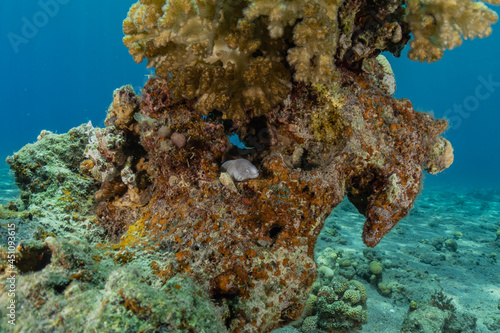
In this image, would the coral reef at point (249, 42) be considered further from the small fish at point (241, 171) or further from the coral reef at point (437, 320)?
the coral reef at point (437, 320)

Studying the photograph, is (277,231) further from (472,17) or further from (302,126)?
(472,17)

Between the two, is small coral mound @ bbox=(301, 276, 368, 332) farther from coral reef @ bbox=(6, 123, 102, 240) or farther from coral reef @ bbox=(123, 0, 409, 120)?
coral reef @ bbox=(123, 0, 409, 120)

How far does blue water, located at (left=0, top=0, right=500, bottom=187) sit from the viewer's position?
122 metres

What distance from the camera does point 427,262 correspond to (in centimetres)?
862

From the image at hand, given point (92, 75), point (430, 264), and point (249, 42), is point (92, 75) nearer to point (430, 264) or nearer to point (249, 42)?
point (430, 264)

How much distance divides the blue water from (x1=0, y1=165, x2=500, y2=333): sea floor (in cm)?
12995

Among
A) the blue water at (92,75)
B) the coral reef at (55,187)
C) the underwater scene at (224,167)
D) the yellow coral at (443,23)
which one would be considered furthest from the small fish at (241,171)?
the blue water at (92,75)

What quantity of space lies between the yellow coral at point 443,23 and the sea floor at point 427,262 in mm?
4681

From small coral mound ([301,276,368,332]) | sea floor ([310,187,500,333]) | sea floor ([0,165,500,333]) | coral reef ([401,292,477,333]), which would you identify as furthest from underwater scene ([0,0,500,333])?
sea floor ([310,187,500,333])

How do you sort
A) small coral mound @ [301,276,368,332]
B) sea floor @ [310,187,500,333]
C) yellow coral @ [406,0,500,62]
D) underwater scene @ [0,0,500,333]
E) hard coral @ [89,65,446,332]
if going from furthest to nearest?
sea floor @ [310,187,500,333]
small coral mound @ [301,276,368,332]
yellow coral @ [406,0,500,62]
hard coral @ [89,65,446,332]
underwater scene @ [0,0,500,333]

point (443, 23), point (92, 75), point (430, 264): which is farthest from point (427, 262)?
point (92, 75)

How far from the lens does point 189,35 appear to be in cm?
258

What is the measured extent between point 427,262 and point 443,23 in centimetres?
837

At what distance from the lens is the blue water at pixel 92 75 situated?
122 m
